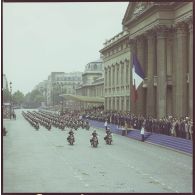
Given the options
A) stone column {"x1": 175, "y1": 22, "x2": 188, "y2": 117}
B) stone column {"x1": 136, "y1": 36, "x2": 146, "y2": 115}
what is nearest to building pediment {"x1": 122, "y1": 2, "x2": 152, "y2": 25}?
stone column {"x1": 136, "y1": 36, "x2": 146, "y2": 115}

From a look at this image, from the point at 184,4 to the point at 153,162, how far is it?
2117 centimetres

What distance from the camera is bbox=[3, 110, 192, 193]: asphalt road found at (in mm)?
20578

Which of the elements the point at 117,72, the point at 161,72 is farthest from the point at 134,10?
the point at 117,72

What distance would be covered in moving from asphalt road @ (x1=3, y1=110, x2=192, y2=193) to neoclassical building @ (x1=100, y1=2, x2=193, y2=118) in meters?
10.8

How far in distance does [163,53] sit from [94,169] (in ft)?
89.0

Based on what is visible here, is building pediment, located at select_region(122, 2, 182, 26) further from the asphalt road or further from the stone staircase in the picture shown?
the asphalt road

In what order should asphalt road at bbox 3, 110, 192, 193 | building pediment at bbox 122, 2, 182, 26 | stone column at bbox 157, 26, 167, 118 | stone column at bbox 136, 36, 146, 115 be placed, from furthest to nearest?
stone column at bbox 136, 36, 146, 115 → stone column at bbox 157, 26, 167, 118 → building pediment at bbox 122, 2, 182, 26 → asphalt road at bbox 3, 110, 192, 193

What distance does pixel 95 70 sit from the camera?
147125 mm

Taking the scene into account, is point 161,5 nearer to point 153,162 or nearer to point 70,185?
point 153,162

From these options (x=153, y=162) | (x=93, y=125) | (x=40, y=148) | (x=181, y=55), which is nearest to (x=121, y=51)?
(x=93, y=125)

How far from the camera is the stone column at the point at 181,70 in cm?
4681

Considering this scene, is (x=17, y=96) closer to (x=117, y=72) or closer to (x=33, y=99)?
(x=33, y=99)

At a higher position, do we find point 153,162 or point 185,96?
point 185,96

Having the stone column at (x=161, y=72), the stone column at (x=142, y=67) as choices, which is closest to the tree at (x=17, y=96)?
the stone column at (x=142, y=67)
